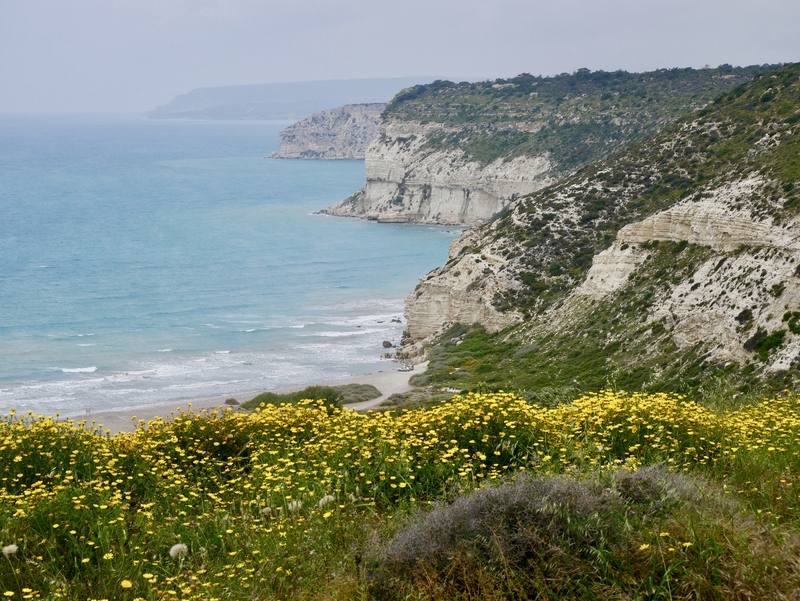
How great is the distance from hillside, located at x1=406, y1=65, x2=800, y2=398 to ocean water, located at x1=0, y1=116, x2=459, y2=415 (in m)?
10.2

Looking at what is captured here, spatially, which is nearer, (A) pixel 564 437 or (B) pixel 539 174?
(A) pixel 564 437

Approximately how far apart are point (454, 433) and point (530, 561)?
13.2 feet

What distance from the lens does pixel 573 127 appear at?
12712 cm

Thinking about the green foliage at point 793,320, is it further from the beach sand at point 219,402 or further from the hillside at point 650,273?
the beach sand at point 219,402

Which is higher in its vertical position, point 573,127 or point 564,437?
point 573,127

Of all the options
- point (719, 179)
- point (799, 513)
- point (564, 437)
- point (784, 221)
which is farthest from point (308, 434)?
point (719, 179)

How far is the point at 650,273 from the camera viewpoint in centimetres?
4125

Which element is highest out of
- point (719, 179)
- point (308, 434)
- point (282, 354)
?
point (719, 179)

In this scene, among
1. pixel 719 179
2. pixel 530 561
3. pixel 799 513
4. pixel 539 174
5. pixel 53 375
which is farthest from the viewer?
pixel 539 174

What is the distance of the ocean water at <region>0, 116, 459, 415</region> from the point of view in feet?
185

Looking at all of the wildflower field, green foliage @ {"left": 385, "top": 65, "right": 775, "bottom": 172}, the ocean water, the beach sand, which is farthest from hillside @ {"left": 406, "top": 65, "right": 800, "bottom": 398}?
green foliage @ {"left": 385, "top": 65, "right": 775, "bottom": 172}

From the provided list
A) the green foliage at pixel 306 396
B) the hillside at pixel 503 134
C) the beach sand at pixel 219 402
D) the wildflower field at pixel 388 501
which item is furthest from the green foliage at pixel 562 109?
the wildflower field at pixel 388 501

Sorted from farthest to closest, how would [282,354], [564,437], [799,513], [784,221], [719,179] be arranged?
[282,354] → [719,179] → [784,221] → [564,437] → [799,513]

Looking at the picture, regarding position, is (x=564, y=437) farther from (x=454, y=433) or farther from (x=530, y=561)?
(x=530, y=561)
